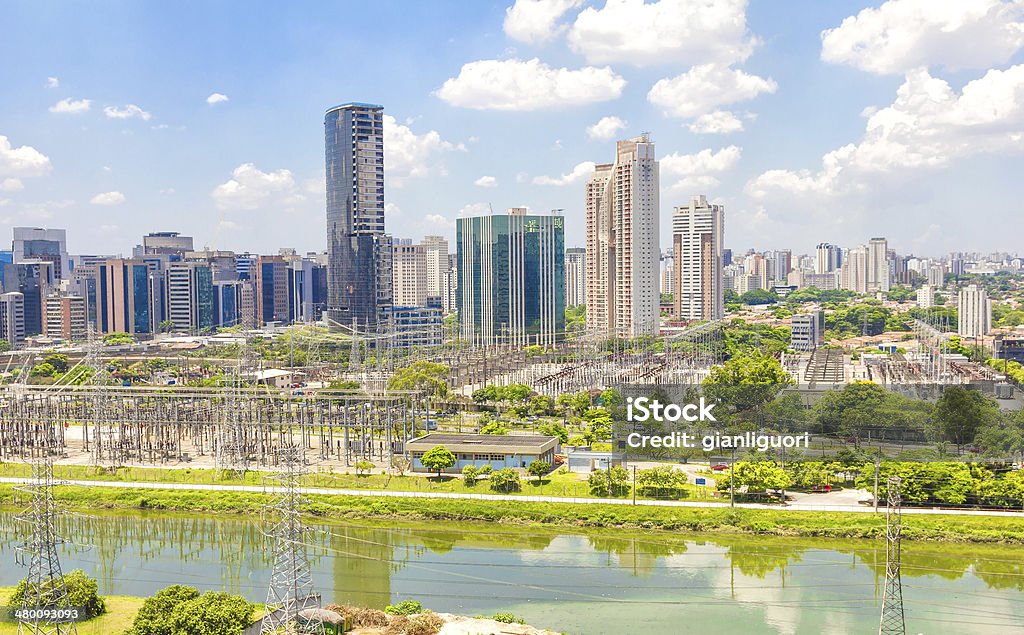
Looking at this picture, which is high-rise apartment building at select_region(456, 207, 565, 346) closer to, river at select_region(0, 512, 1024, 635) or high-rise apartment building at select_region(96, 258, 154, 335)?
high-rise apartment building at select_region(96, 258, 154, 335)

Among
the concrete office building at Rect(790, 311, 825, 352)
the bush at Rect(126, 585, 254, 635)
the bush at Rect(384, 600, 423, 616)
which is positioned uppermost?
the concrete office building at Rect(790, 311, 825, 352)

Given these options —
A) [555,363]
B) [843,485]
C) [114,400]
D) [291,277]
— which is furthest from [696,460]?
[291,277]

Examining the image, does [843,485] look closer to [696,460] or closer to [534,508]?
[696,460]

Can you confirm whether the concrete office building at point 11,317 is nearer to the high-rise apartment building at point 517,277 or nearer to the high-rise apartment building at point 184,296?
the high-rise apartment building at point 184,296

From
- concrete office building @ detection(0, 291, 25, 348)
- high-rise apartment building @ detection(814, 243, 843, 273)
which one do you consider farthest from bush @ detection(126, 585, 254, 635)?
high-rise apartment building @ detection(814, 243, 843, 273)

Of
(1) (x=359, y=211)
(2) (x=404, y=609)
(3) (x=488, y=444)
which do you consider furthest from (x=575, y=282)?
(2) (x=404, y=609)
